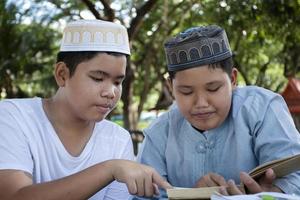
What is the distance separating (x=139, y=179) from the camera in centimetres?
139

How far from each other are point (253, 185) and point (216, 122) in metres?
0.34

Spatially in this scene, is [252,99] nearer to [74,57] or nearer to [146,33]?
[74,57]

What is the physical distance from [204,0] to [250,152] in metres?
8.00

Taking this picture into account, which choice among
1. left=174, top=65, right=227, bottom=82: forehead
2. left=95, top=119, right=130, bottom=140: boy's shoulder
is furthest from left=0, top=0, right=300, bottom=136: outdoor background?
left=174, top=65, right=227, bottom=82: forehead

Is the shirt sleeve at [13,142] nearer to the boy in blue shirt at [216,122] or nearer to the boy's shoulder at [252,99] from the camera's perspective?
the boy in blue shirt at [216,122]

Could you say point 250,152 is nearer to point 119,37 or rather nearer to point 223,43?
point 223,43

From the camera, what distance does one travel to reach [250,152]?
5.52 feet

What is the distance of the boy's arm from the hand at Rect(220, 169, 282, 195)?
18 centimetres

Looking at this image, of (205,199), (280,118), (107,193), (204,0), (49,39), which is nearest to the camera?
(205,199)

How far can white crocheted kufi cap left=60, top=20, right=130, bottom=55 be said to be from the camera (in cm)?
183

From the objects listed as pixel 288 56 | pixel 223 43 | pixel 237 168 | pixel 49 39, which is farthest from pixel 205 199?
pixel 49 39

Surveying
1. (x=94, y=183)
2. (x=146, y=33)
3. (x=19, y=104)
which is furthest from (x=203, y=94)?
(x=146, y=33)

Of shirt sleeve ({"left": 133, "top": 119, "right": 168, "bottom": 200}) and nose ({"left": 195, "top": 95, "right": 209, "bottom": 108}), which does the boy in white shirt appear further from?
nose ({"left": 195, "top": 95, "right": 209, "bottom": 108})

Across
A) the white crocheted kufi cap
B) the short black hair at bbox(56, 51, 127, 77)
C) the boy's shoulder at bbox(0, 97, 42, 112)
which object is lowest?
the boy's shoulder at bbox(0, 97, 42, 112)
